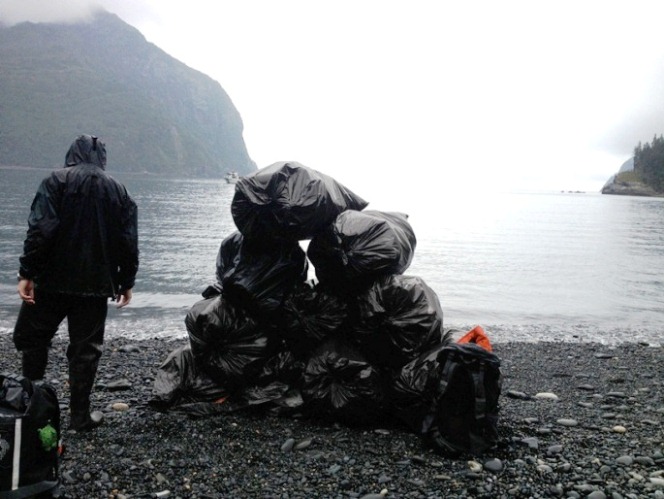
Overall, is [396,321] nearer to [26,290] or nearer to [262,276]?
[262,276]

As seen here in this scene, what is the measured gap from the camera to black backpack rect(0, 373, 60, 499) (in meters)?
3.06

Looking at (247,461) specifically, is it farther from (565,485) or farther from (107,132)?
(107,132)

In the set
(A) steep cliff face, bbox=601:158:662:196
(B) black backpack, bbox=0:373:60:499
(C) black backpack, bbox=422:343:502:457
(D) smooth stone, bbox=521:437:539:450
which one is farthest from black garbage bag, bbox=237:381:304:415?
(A) steep cliff face, bbox=601:158:662:196

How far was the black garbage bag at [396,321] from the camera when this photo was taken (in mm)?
4605

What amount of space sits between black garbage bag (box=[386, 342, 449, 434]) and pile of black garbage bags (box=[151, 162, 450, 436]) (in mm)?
10

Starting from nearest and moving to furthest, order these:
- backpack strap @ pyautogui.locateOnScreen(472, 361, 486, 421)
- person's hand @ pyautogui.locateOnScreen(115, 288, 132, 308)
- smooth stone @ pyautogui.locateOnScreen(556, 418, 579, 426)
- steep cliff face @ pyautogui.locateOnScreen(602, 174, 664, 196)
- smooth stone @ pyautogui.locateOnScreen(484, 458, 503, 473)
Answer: smooth stone @ pyautogui.locateOnScreen(484, 458, 503, 473), backpack strap @ pyautogui.locateOnScreen(472, 361, 486, 421), person's hand @ pyautogui.locateOnScreen(115, 288, 132, 308), smooth stone @ pyautogui.locateOnScreen(556, 418, 579, 426), steep cliff face @ pyautogui.locateOnScreen(602, 174, 664, 196)

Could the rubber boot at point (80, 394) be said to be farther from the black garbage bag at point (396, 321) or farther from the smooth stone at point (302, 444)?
the black garbage bag at point (396, 321)

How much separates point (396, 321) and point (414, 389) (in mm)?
560

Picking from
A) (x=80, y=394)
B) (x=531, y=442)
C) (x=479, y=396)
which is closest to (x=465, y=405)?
(x=479, y=396)

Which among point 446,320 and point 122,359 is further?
point 446,320

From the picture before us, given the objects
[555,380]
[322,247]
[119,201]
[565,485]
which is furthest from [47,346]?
[555,380]

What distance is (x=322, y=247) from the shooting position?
4789 mm

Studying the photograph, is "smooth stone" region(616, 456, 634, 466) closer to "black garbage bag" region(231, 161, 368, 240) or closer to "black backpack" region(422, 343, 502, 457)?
"black backpack" region(422, 343, 502, 457)

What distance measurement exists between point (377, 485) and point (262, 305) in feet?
5.94
